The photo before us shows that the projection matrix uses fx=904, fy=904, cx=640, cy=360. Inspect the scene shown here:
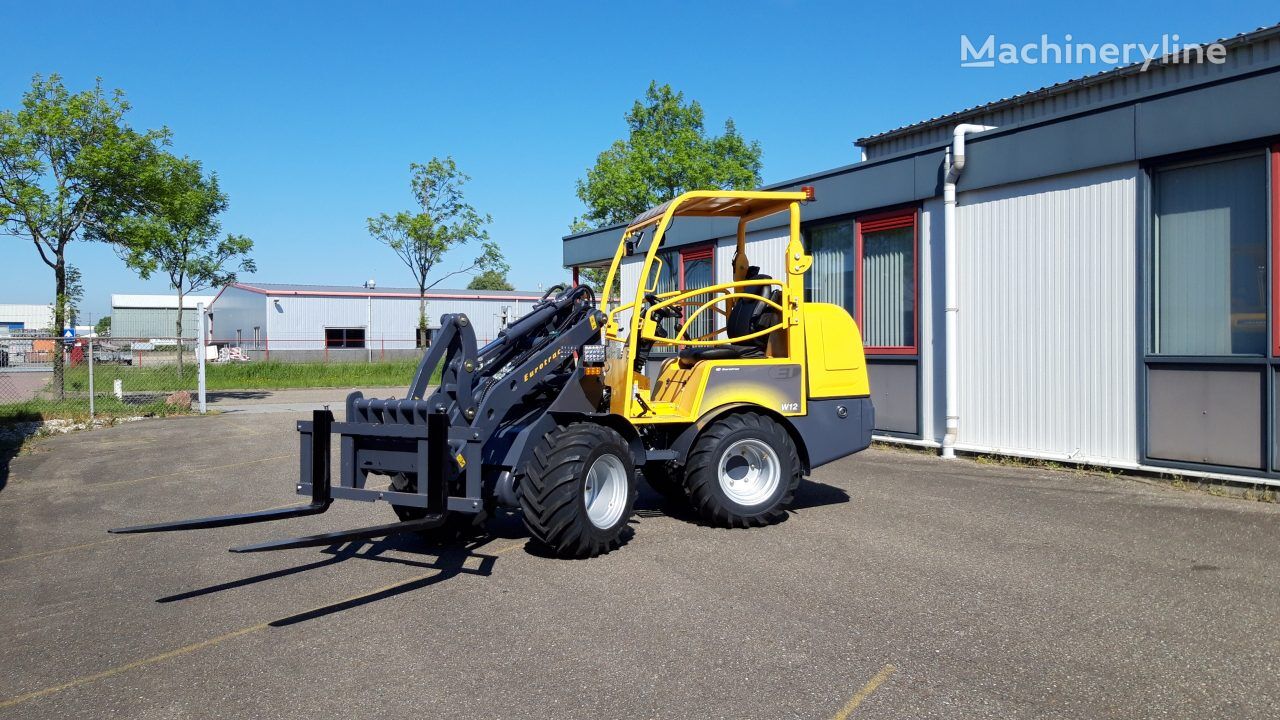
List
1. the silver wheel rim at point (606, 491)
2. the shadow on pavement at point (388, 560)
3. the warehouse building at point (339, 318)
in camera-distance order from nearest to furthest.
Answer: the shadow on pavement at point (388, 560), the silver wheel rim at point (606, 491), the warehouse building at point (339, 318)

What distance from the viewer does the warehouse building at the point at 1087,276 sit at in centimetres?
887

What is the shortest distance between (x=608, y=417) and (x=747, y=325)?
6.62ft

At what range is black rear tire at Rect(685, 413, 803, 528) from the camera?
757cm

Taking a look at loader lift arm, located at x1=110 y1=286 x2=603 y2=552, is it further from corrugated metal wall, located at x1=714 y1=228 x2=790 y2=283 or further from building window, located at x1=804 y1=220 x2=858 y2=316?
corrugated metal wall, located at x1=714 y1=228 x2=790 y2=283

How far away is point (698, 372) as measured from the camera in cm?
792

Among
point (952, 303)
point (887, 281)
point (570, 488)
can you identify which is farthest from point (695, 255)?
point (570, 488)

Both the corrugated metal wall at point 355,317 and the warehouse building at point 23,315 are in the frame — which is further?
the warehouse building at point 23,315

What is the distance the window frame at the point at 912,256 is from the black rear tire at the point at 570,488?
6772 millimetres

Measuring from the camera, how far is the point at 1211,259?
924 centimetres

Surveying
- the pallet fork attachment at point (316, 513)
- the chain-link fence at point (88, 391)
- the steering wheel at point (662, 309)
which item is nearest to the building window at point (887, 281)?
the steering wheel at point (662, 309)

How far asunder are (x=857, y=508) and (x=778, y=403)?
136cm

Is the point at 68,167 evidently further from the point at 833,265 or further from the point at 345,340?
the point at 345,340

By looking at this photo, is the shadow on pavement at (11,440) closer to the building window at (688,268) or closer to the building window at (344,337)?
the building window at (688,268)

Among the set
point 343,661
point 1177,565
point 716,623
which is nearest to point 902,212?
point 1177,565
